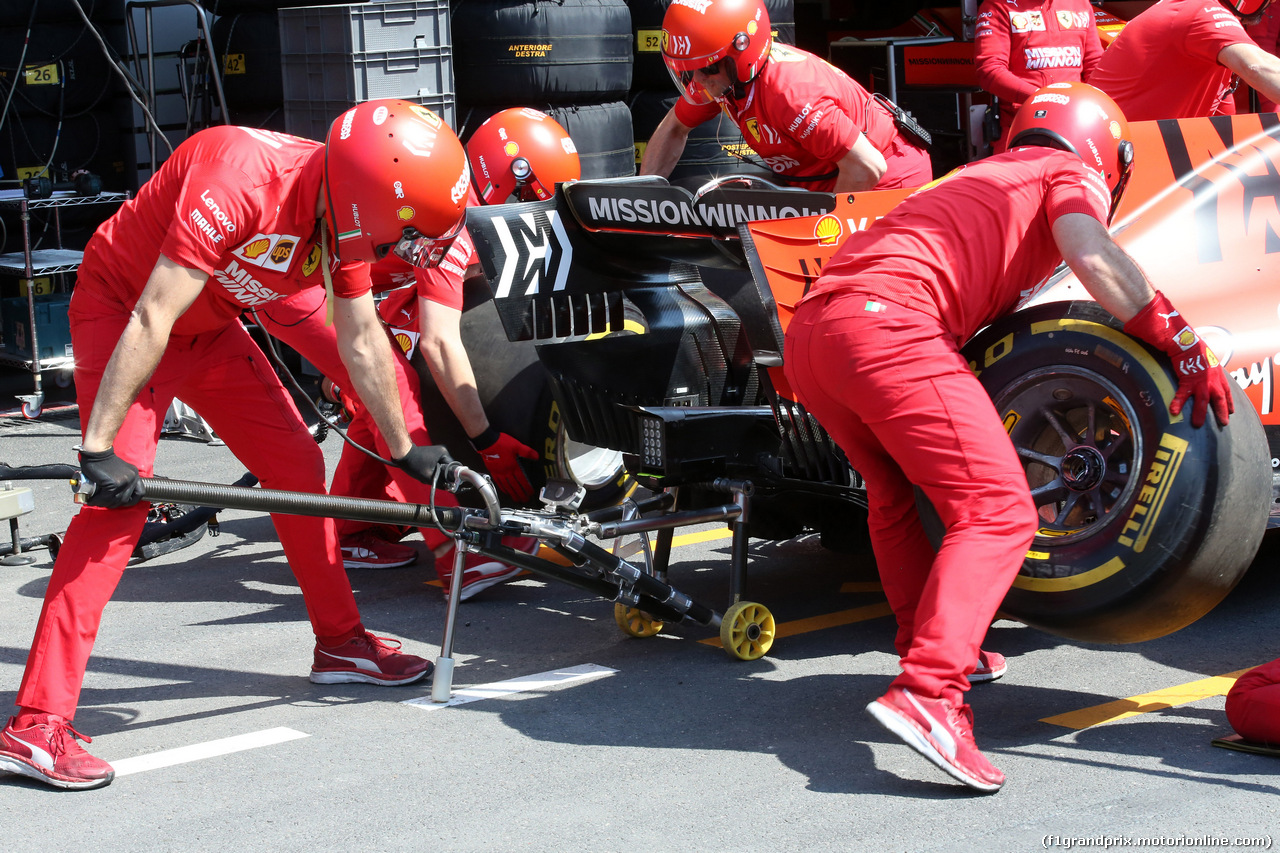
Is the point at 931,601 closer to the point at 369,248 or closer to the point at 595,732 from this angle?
the point at 595,732

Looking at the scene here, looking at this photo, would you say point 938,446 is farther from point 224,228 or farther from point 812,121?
point 812,121

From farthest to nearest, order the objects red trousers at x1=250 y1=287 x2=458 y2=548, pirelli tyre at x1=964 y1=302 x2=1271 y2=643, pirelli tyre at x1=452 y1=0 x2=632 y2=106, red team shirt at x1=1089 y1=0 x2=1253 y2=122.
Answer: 1. pirelli tyre at x1=452 y1=0 x2=632 y2=106
2. red team shirt at x1=1089 y1=0 x2=1253 y2=122
3. red trousers at x1=250 y1=287 x2=458 y2=548
4. pirelli tyre at x1=964 y1=302 x2=1271 y2=643

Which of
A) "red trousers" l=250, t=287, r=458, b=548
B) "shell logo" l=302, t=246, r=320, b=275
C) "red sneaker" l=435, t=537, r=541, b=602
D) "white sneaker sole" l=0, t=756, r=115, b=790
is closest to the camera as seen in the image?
"white sneaker sole" l=0, t=756, r=115, b=790

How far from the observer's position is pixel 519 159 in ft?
18.9

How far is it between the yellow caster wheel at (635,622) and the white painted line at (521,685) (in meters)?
0.21

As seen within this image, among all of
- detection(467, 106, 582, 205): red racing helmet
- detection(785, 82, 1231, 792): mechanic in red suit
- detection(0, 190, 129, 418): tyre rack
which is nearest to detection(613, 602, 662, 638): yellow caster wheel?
detection(785, 82, 1231, 792): mechanic in red suit

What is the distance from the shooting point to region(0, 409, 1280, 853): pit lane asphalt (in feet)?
10.6

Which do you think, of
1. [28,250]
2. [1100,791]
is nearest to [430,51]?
[28,250]

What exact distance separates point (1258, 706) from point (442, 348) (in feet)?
9.66

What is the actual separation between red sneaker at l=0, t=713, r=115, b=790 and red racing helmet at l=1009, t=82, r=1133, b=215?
299cm

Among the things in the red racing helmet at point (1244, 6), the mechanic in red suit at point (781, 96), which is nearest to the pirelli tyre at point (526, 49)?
the mechanic in red suit at point (781, 96)

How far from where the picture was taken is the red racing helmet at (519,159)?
19.0 ft

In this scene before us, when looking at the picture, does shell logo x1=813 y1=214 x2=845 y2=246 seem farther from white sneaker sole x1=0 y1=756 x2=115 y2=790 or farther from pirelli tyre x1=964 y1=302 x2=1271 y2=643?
white sneaker sole x1=0 y1=756 x2=115 y2=790

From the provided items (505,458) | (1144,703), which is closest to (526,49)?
(505,458)
